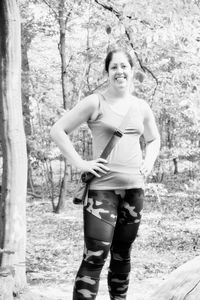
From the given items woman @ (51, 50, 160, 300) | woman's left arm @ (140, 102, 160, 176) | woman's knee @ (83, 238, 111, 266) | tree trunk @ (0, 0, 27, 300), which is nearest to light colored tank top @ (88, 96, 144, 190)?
woman @ (51, 50, 160, 300)

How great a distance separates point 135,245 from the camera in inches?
282

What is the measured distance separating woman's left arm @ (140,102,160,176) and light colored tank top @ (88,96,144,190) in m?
0.11

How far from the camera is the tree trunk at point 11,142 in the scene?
350 cm

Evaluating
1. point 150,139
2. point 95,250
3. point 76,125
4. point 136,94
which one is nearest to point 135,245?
point 136,94

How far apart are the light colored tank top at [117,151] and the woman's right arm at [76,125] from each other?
0.05m

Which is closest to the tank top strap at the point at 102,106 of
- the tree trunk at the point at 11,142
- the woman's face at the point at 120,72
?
the woman's face at the point at 120,72

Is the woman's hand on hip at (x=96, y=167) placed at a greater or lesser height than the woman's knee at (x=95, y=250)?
greater

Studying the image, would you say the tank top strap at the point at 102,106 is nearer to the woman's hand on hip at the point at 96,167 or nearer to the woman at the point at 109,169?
the woman at the point at 109,169

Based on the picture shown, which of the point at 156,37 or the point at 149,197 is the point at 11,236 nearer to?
the point at 156,37

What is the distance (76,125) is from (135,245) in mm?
5157

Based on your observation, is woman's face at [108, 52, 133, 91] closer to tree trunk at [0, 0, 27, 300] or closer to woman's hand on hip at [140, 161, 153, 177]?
woman's hand on hip at [140, 161, 153, 177]

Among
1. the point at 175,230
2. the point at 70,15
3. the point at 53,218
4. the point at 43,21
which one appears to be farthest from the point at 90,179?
the point at 43,21

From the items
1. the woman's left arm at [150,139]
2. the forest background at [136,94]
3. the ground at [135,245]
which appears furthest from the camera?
the ground at [135,245]

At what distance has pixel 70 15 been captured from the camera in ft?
34.8
